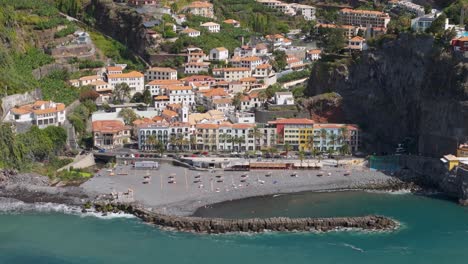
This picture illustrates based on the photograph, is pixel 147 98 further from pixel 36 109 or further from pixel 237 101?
pixel 36 109

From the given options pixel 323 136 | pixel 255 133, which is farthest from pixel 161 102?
pixel 323 136

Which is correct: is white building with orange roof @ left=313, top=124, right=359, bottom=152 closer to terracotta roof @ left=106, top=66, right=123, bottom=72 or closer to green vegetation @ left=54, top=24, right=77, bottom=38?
terracotta roof @ left=106, top=66, right=123, bottom=72

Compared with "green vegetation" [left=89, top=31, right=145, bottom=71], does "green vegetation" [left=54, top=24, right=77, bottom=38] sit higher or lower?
higher

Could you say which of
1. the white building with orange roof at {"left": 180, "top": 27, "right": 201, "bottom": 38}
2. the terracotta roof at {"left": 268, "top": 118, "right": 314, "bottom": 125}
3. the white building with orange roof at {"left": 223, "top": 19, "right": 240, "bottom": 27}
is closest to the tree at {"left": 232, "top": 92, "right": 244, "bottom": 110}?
the terracotta roof at {"left": 268, "top": 118, "right": 314, "bottom": 125}

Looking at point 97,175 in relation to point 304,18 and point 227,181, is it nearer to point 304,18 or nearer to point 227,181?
point 227,181

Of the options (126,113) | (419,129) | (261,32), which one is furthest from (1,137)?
(261,32)

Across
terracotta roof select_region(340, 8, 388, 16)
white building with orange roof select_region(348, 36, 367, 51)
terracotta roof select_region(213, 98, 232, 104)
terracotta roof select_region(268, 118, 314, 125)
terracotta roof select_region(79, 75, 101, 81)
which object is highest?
terracotta roof select_region(340, 8, 388, 16)

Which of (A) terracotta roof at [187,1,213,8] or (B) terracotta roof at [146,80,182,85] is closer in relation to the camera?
(B) terracotta roof at [146,80,182,85]
